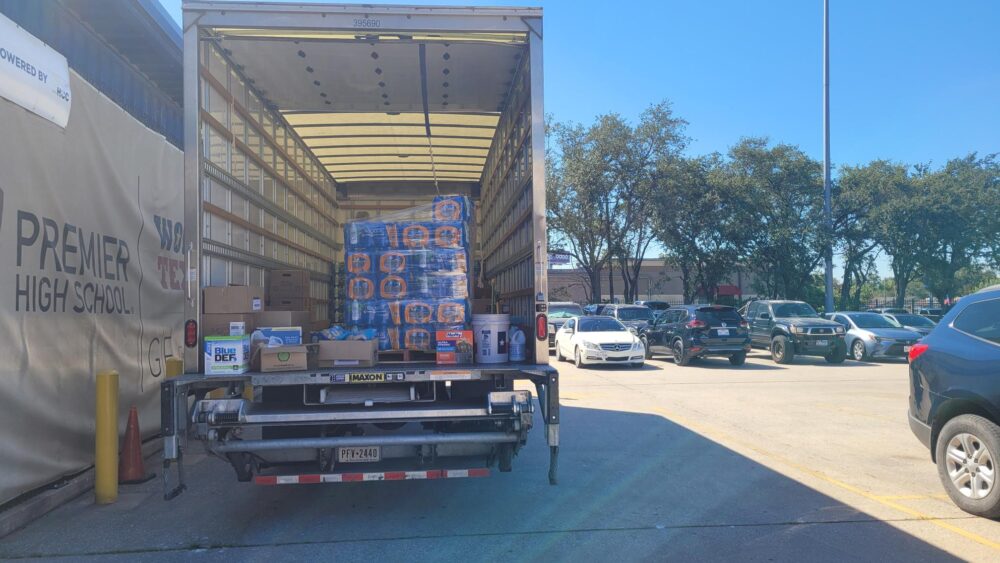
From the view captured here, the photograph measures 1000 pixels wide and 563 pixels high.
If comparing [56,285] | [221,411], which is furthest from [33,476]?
[221,411]

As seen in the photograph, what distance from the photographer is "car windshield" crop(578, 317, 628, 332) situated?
18.0 meters

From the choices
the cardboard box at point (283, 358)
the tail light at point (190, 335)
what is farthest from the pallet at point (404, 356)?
the tail light at point (190, 335)

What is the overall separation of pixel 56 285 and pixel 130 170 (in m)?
1.99

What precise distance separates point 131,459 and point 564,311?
63.5 ft

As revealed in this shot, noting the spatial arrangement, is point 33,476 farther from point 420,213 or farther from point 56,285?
point 420,213

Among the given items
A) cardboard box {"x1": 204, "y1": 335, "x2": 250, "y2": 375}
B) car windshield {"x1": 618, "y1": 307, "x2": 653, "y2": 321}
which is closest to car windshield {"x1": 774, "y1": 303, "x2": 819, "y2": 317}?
car windshield {"x1": 618, "y1": 307, "x2": 653, "y2": 321}

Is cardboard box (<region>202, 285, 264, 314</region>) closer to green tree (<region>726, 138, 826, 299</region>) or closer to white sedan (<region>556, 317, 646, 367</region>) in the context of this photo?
white sedan (<region>556, 317, 646, 367</region>)

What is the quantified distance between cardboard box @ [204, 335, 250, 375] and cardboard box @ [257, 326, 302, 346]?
14.3 inches

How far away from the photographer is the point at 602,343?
17078mm

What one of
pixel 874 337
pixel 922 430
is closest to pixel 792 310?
pixel 874 337

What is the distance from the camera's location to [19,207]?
5.47m

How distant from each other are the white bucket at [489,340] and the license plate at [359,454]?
1128mm

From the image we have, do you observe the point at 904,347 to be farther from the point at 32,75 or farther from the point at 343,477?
the point at 32,75

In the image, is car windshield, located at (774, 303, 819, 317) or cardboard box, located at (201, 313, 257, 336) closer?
cardboard box, located at (201, 313, 257, 336)
